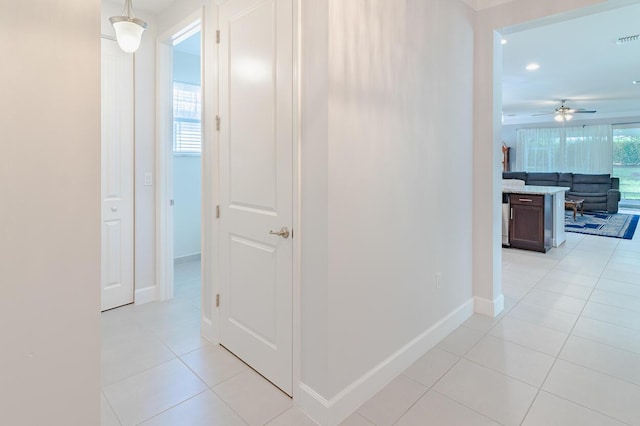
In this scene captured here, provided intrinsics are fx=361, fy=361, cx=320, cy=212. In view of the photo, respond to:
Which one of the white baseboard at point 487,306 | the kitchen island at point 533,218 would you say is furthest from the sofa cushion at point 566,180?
the white baseboard at point 487,306

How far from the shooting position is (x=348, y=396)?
6.10 feet

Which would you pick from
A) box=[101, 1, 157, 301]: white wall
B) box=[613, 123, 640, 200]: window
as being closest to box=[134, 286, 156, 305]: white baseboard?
box=[101, 1, 157, 301]: white wall

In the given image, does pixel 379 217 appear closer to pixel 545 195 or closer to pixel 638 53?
pixel 545 195

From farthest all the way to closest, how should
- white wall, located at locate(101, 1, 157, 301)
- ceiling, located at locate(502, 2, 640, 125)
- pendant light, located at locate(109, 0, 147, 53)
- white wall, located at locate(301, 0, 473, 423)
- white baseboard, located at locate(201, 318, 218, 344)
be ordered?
ceiling, located at locate(502, 2, 640, 125), white wall, located at locate(101, 1, 157, 301), white baseboard, located at locate(201, 318, 218, 344), pendant light, located at locate(109, 0, 147, 53), white wall, located at locate(301, 0, 473, 423)

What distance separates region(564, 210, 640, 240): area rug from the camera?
263 inches

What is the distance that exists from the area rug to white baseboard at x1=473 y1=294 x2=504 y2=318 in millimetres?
4829

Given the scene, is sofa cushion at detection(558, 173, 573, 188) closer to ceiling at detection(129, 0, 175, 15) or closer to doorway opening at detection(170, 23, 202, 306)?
doorway opening at detection(170, 23, 202, 306)

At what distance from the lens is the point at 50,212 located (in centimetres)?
97

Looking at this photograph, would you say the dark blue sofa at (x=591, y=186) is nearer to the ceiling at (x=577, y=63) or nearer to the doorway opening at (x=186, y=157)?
the ceiling at (x=577, y=63)

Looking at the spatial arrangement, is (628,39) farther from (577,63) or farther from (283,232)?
(283,232)

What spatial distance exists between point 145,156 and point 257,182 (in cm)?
174

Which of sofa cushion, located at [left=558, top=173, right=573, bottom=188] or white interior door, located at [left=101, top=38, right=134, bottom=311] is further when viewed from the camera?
sofa cushion, located at [left=558, top=173, right=573, bottom=188]

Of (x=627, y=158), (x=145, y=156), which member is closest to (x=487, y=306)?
(x=145, y=156)

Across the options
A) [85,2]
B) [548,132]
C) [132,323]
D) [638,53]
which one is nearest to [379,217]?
[85,2]
